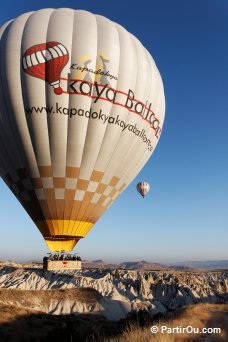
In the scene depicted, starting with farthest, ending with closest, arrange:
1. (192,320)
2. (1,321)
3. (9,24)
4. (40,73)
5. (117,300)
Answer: (117,300) < (9,24) < (40,73) < (1,321) < (192,320)

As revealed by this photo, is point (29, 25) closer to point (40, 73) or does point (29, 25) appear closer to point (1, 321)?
point (40, 73)

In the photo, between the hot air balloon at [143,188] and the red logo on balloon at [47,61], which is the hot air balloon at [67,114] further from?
the hot air balloon at [143,188]

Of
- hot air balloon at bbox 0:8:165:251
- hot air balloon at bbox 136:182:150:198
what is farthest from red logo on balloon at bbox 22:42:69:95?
hot air balloon at bbox 136:182:150:198

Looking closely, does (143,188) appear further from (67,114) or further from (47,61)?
(47,61)

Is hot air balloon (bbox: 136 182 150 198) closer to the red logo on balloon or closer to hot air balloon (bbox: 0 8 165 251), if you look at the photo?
hot air balloon (bbox: 0 8 165 251)

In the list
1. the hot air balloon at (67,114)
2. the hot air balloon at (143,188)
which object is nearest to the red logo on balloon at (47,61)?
the hot air balloon at (67,114)

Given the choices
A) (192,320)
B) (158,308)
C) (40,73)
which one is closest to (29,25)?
(40,73)

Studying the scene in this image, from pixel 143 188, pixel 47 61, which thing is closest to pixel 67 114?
pixel 47 61

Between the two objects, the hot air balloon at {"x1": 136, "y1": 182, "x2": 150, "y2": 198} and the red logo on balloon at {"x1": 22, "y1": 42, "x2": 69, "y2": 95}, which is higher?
the red logo on balloon at {"x1": 22, "y1": 42, "x2": 69, "y2": 95}
